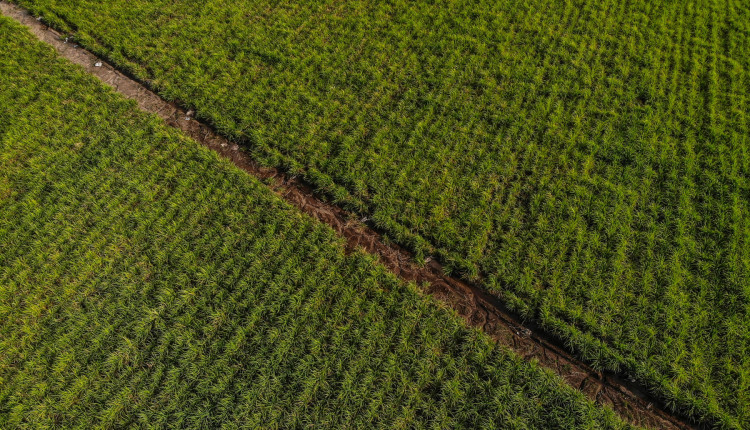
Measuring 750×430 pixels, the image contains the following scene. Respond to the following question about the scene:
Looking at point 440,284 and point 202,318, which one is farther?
point 440,284

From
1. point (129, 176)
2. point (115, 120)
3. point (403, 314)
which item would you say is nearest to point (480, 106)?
point (403, 314)

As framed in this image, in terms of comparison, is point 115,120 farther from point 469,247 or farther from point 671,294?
point 671,294

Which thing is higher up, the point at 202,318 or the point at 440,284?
the point at 440,284

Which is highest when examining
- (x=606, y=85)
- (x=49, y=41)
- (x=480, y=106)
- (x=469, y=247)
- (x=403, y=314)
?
(x=606, y=85)
